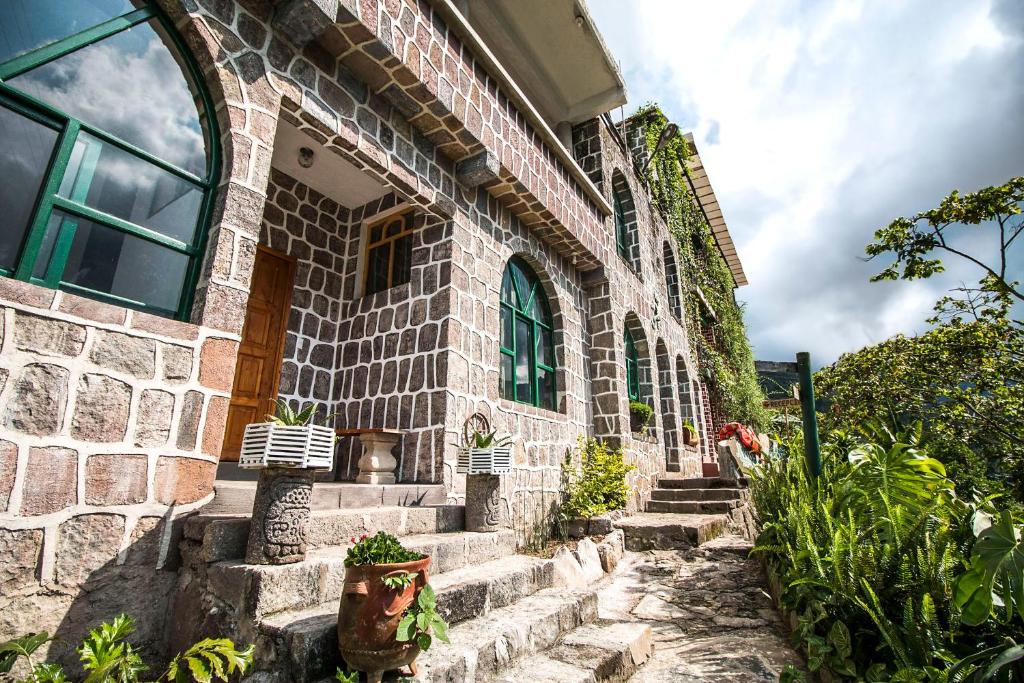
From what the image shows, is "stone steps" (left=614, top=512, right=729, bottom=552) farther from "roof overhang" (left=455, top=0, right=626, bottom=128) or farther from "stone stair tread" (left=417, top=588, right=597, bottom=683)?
"roof overhang" (left=455, top=0, right=626, bottom=128)

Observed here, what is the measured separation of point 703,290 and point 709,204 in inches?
146

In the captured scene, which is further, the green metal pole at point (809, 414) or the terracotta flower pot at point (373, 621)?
the green metal pole at point (809, 414)

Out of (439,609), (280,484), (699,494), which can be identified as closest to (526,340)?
(699,494)

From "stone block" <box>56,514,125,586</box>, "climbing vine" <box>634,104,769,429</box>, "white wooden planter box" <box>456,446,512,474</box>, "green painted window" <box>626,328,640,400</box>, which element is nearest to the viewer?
"stone block" <box>56,514,125,586</box>

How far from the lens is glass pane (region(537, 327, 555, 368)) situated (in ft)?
21.4

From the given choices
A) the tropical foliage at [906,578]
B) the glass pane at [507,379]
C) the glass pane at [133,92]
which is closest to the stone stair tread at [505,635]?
the tropical foliage at [906,578]

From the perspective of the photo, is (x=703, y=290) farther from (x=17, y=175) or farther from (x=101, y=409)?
(x=17, y=175)

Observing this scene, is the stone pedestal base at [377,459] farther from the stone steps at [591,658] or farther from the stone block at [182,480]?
the stone steps at [591,658]

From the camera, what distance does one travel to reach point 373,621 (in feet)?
5.90

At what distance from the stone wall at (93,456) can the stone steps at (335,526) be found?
0.27 metres

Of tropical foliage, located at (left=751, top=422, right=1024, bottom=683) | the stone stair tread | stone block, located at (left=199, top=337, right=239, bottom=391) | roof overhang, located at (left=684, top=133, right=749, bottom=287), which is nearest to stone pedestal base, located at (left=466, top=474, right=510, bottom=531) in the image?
the stone stair tread

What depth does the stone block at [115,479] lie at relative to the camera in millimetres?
2230

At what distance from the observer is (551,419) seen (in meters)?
6.18

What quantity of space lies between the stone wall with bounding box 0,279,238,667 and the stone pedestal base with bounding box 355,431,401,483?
5.83 ft
